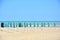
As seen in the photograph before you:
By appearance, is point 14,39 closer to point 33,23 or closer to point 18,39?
point 18,39

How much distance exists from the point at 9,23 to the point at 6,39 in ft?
85.6

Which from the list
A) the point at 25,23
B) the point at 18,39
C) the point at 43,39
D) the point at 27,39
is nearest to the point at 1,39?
the point at 18,39

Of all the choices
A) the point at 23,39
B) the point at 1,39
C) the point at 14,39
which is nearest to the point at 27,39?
the point at 23,39

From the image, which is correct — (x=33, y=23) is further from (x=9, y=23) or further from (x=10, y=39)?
(x=10, y=39)

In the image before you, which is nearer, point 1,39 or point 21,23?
point 1,39

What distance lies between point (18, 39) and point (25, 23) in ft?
85.7

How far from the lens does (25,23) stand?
3441cm

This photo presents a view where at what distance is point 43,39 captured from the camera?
834cm

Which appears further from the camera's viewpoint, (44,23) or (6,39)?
(44,23)

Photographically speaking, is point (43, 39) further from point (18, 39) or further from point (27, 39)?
point (18, 39)

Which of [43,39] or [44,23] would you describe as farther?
[44,23]

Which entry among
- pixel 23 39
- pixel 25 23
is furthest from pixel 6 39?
pixel 25 23

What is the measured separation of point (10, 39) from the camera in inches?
331

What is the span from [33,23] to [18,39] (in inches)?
1060
